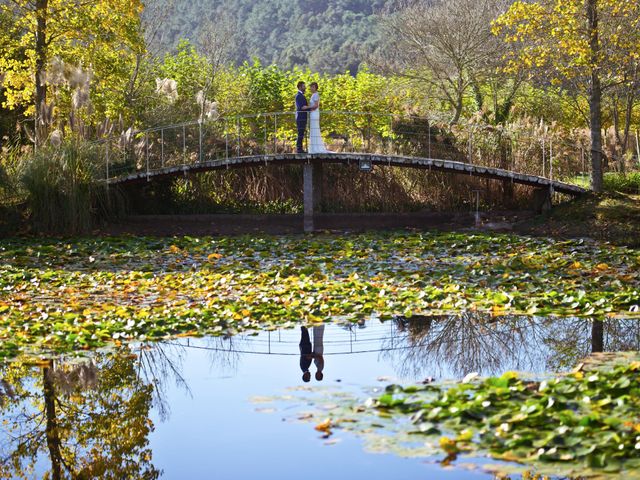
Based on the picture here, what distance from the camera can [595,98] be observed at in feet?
74.1

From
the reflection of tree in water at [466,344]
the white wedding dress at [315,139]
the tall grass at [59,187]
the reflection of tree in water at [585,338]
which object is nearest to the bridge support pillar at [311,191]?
the white wedding dress at [315,139]

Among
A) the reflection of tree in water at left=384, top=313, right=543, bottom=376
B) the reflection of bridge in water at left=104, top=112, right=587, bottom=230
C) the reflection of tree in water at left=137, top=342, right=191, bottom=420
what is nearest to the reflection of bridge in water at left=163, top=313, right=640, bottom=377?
the reflection of tree in water at left=384, top=313, right=543, bottom=376

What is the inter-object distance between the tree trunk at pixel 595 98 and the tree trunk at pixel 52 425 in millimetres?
14698

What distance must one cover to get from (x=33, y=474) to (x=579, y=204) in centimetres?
1732

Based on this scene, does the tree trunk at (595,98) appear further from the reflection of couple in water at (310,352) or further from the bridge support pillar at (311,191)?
the reflection of couple in water at (310,352)

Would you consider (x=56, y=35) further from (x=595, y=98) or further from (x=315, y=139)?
(x=595, y=98)

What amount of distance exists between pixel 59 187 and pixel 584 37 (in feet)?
37.0

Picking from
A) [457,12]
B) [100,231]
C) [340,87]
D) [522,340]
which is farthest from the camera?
[340,87]

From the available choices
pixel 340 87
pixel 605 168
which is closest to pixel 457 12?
pixel 340 87

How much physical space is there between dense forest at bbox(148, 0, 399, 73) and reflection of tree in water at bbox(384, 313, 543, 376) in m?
47.6

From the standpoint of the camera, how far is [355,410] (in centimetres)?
828

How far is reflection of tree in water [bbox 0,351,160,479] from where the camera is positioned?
24.0 feet

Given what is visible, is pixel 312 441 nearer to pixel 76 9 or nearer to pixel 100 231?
pixel 100 231

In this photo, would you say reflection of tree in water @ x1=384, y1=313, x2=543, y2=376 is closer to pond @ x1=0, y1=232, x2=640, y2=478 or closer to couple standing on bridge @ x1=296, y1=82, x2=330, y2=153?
pond @ x1=0, y1=232, x2=640, y2=478
